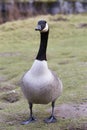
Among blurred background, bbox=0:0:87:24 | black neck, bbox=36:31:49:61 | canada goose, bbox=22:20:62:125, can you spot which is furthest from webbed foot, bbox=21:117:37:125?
blurred background, bbox=0:0:87:24

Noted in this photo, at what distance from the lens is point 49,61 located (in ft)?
49.0

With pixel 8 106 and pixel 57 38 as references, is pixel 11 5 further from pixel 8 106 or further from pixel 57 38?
pixel 8 106

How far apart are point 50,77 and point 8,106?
1.88 meters

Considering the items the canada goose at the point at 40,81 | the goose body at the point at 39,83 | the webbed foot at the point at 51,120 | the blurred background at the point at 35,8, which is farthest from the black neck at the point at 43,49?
the blurred background at the point at 35,8

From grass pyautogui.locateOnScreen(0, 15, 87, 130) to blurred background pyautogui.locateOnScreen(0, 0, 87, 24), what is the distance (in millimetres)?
4275

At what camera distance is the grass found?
8.32m

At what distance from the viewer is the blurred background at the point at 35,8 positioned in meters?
29.4

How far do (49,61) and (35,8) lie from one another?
19293mm

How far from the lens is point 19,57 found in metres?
16.0

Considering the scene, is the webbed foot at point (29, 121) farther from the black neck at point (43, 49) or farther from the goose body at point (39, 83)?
the black neck at point (43, 49)

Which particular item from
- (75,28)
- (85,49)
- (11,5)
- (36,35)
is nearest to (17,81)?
(85,49)

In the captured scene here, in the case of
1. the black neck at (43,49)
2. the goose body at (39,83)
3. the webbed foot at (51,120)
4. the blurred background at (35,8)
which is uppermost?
the black neck at (43,49)

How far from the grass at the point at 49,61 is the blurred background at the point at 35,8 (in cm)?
427

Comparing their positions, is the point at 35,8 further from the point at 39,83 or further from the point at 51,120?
the point at 39,83
